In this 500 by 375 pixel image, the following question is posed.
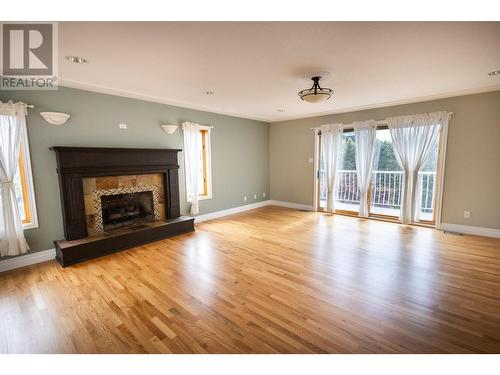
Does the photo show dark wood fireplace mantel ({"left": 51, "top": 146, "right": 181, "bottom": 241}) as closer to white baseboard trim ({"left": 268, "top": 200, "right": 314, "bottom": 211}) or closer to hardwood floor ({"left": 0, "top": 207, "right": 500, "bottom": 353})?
hardwood floor ({"left": 0, "top": 207, "right": 500, "bottom": 353})

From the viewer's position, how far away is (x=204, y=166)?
16.9 ft

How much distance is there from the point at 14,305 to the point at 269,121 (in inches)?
234

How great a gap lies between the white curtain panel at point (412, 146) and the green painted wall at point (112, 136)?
3.35m

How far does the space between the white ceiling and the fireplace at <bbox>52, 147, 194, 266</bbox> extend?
1041 millimetres

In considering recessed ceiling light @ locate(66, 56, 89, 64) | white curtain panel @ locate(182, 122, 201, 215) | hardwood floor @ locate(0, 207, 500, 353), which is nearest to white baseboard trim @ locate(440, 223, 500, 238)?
hardwood floor @ locate(0, 207, 500, 353)

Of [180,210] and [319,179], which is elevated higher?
[319,179]

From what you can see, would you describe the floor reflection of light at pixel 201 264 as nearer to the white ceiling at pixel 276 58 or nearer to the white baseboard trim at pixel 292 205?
the white ceiling at pixel 276 58

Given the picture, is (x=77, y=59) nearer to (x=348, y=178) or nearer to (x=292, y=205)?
(x=292, y=205)

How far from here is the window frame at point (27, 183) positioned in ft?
9.53

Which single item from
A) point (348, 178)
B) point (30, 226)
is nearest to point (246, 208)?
point (348, 178)

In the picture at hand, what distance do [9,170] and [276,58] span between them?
3455 millimetres
